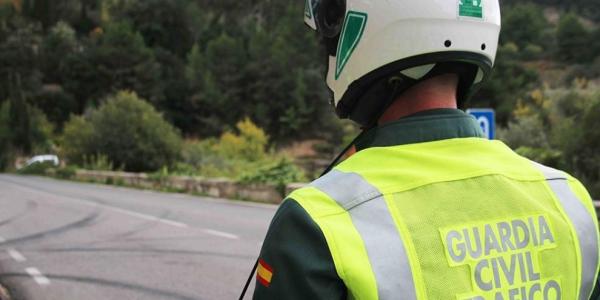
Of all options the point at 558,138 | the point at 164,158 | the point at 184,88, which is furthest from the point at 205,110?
the point at 558,138

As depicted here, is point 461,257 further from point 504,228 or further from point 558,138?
point 558,138

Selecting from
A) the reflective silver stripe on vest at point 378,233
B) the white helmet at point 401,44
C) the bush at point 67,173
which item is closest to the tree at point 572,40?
the bush at point 67,173

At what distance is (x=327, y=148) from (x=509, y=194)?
64.1 meters

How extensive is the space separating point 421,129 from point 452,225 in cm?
20

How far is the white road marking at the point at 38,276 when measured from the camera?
20.7 feet

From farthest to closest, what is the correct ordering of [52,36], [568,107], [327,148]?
[52,36] < [327,148] < [568,107]

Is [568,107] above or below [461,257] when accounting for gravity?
below

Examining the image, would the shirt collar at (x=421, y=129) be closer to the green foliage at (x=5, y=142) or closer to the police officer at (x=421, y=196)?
the police officer at (x=421, y=196)

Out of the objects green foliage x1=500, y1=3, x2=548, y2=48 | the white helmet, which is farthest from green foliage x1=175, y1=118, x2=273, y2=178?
green foliage x1=500, y1=3, x2=548, y2=48

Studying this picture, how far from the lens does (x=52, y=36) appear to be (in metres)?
81.1

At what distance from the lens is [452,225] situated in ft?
3.83

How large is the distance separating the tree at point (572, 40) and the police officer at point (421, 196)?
82369mm

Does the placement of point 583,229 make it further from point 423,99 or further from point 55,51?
point 55,51

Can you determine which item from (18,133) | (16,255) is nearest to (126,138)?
(18,133)
